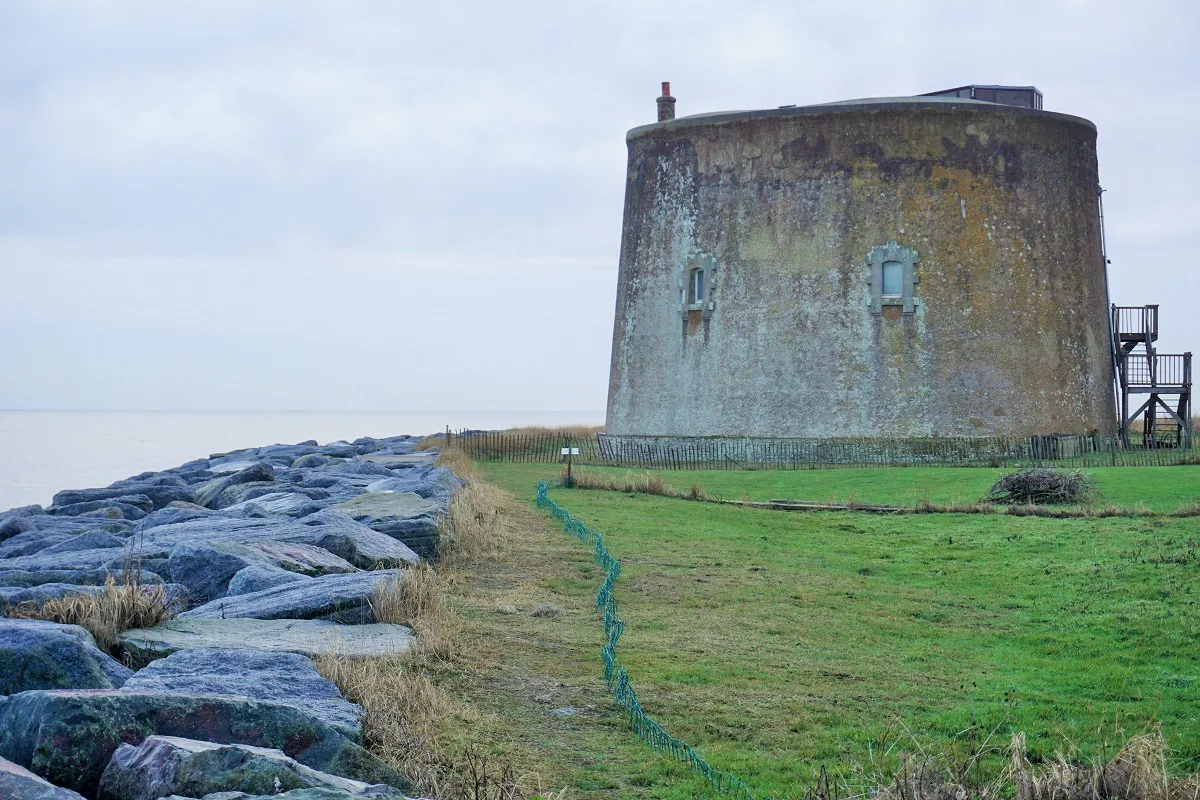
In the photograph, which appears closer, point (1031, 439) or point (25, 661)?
point (25, 661)

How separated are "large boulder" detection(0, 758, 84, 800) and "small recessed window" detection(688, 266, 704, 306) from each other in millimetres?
27503

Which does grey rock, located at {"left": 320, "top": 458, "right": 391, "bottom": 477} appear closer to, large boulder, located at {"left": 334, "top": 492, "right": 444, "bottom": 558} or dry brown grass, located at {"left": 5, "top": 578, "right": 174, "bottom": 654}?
large boulder, located at {"left": 334, "top": 492, "right": 444, "bottom": 558}

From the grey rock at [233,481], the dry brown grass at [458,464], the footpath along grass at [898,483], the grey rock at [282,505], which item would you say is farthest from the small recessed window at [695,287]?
the grey rock at [282,505]

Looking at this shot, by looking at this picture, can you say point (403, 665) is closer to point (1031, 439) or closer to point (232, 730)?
point (232, 730)

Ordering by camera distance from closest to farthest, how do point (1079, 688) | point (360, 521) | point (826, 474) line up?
point (1079, 688) < point (360, 521) < point (826, 474)

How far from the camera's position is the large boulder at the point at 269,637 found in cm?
672

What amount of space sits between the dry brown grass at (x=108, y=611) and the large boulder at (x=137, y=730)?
79.2 inches

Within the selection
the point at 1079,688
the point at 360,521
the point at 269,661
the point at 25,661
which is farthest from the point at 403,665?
the point at 360,521

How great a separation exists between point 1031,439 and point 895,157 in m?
6.87

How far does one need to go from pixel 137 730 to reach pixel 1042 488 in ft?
52.9

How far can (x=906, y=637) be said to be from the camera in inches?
375

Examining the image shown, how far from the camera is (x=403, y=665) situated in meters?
7.30

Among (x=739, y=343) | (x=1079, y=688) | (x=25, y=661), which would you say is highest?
(x=739, y=343)

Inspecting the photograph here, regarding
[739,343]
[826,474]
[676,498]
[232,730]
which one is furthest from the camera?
[739,343]
